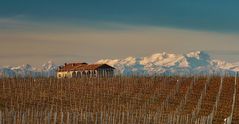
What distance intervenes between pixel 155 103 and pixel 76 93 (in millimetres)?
8271

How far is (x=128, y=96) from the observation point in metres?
61.0

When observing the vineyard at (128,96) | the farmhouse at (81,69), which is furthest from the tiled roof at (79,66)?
the vineyard at (128,96)

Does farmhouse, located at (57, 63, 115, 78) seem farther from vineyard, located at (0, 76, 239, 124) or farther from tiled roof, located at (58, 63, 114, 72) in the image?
vineyard, located at (0, 76, 239, 124)

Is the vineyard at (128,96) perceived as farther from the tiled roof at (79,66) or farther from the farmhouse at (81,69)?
the tiled roof at (79,66)

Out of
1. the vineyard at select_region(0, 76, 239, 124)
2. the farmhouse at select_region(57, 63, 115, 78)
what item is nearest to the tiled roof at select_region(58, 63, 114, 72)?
the farmhouse at select_region(57, 63, 115, 78)

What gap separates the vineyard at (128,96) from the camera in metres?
52.6

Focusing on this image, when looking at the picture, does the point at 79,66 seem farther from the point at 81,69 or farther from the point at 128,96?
the point at 128,96

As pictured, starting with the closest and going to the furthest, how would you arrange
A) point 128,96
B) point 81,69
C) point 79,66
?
point 128,96 < point 81,69 < point 79,66

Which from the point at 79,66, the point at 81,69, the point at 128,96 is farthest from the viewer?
the point at 79,66

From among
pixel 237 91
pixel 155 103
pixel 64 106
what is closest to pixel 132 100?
pixel 155 103

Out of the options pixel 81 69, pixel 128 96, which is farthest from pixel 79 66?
pixel 128 96

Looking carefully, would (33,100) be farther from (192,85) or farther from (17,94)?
(192,85)

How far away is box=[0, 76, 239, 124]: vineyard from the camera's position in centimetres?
5256

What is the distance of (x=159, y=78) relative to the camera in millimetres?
70250
